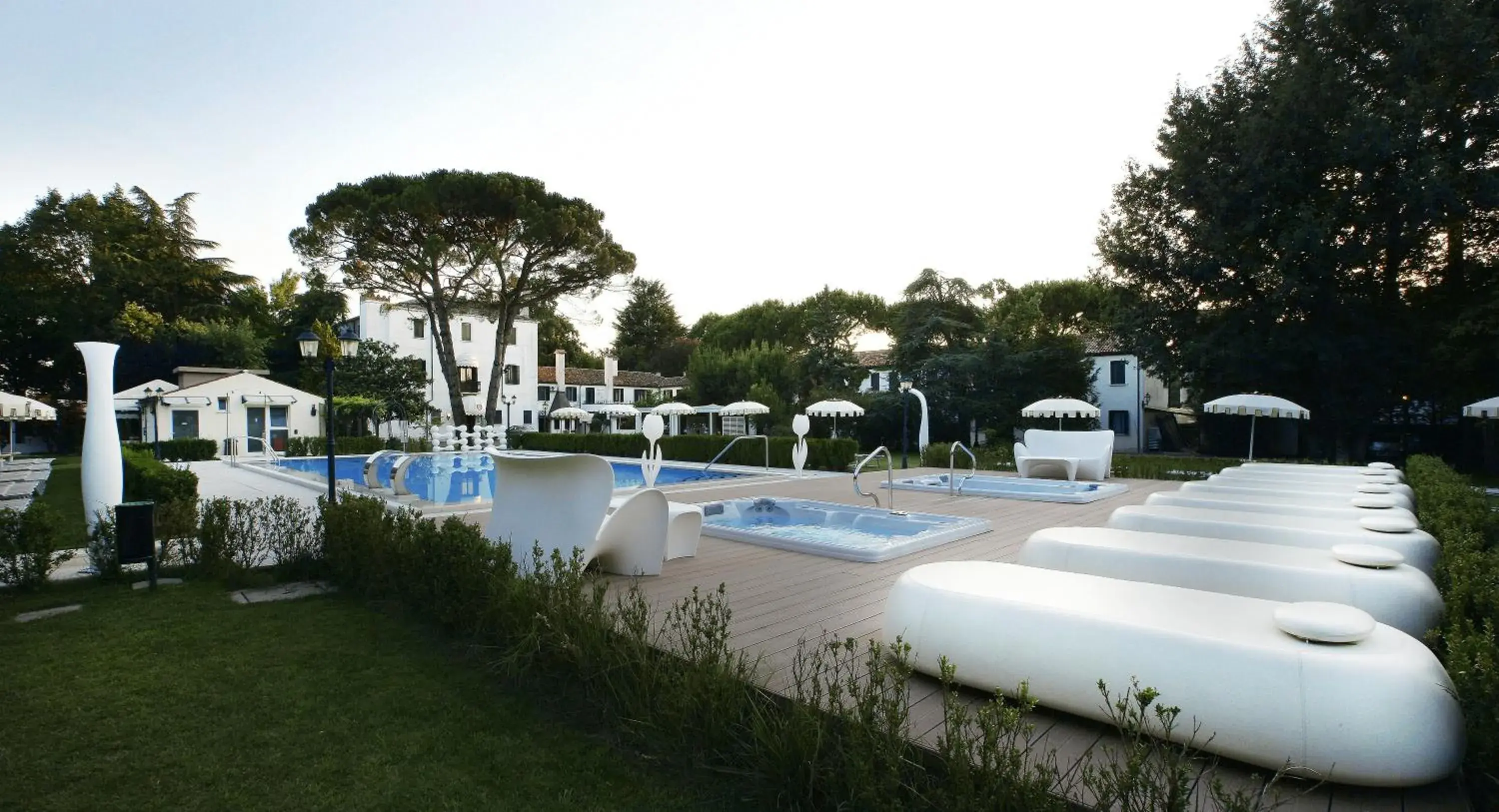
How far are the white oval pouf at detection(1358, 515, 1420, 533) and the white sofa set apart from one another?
7.47m

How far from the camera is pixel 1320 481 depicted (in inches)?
280

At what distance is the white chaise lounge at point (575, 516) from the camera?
4.41 m

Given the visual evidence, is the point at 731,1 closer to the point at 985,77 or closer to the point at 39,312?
the point at 985,77

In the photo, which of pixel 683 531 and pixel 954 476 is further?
pixel 954 476

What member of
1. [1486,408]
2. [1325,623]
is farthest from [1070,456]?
[1325,623]

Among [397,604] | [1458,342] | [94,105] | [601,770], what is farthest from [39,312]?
[1458,342]

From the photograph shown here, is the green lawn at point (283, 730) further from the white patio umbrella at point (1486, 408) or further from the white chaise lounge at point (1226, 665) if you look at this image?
the white patio umbrella at point (1486, 408)

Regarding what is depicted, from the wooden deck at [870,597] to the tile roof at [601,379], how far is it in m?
30.3

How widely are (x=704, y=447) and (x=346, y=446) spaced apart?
12.2m

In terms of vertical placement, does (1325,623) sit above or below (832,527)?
above

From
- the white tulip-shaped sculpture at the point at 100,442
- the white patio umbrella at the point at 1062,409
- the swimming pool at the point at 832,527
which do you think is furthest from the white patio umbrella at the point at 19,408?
the white patio umbrella at the point at 1062,409

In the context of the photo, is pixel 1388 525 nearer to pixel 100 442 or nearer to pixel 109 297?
pixel 100 442

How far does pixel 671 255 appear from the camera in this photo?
3253cm

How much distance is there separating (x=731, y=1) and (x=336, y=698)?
10.7m
